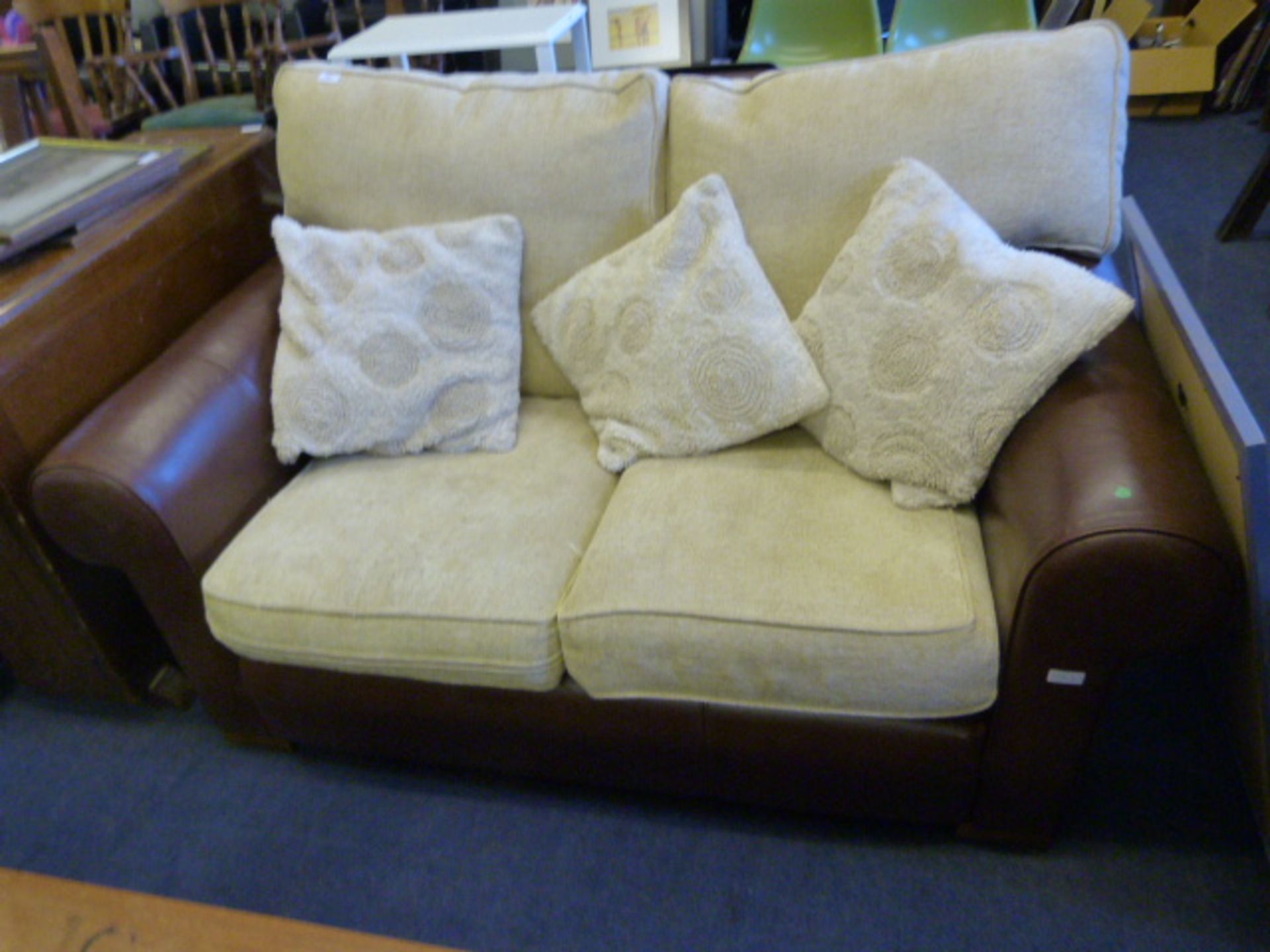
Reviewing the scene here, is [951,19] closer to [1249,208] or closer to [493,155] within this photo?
[1249,208]

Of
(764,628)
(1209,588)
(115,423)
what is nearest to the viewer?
(1209,588)

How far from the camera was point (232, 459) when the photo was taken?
1.38 meters

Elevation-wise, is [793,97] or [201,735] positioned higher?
[793,97]

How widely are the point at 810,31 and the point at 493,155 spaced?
1.62 metres

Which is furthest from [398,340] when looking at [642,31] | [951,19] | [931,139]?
[951,19]

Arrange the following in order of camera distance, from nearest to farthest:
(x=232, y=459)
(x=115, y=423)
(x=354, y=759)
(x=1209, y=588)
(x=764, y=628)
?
(x=1209, y=588) → (x=764, y=628) → (x=115, y=423) → (x=232, y=459) → (x=354, y=759)

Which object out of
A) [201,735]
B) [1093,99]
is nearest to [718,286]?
[1093,99]

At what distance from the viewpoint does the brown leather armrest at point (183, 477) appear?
1217mm

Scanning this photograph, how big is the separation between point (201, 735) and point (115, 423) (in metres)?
0.61

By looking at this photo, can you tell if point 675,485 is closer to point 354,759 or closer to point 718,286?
point 718,286

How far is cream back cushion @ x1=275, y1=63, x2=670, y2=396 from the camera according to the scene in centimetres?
150

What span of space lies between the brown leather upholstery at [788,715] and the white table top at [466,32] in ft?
3.53

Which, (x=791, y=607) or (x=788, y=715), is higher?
(x=791, y=607)

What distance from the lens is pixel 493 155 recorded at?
5.01 ft
